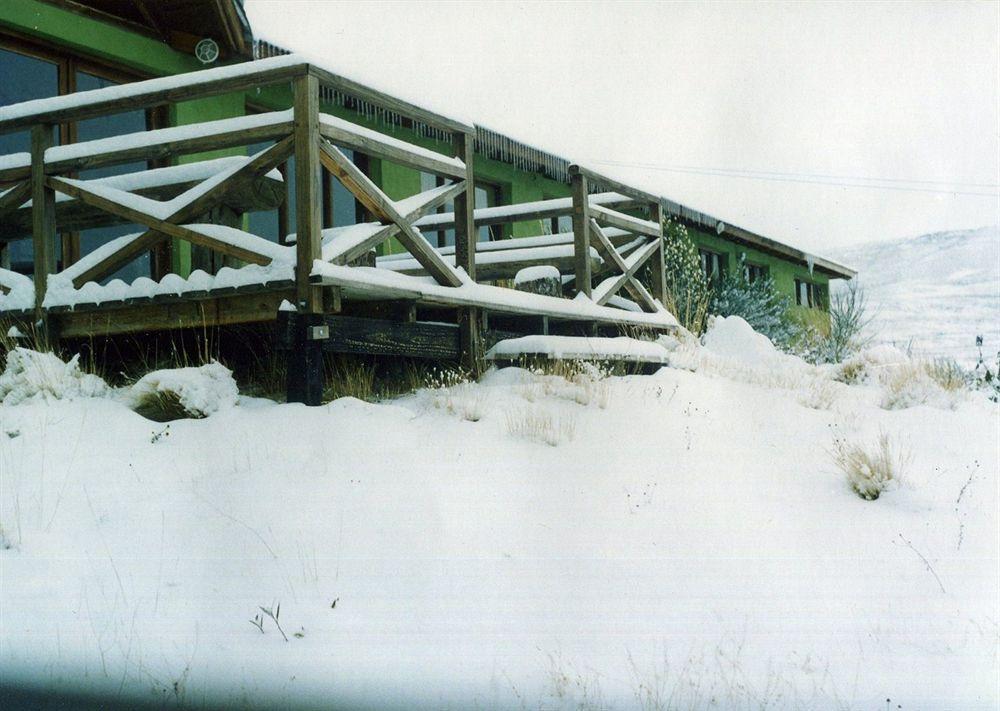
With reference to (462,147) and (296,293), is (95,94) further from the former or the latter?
(462,147)

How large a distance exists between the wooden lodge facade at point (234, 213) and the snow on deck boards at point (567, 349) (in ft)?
0.62

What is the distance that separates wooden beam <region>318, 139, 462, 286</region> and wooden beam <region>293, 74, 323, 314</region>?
15cm

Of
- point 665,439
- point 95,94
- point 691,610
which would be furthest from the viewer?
point 95,94

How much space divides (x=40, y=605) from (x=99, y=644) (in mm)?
357

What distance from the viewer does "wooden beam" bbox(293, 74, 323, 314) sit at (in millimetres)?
5145

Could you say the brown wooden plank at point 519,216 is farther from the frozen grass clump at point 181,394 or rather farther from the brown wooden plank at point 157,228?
the frozen grass clump at point 181,394

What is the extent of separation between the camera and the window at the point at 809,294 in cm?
2572

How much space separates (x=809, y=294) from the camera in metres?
26.9

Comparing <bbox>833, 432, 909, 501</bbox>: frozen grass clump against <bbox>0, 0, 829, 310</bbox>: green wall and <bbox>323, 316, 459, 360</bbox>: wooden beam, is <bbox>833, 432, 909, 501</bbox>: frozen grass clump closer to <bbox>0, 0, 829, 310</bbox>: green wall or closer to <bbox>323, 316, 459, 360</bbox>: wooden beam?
<bbox>323, 316, 459, 360</bbox>: wooden beam

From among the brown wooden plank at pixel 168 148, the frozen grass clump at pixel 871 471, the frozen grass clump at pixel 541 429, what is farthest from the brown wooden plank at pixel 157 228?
the frozen grass clump at pixel 871 471

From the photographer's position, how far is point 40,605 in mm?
3164

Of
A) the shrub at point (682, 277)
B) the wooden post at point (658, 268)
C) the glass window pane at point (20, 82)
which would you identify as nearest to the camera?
the glass window pane at point (20, 82)

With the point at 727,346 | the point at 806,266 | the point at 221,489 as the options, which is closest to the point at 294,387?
the point at 221,489

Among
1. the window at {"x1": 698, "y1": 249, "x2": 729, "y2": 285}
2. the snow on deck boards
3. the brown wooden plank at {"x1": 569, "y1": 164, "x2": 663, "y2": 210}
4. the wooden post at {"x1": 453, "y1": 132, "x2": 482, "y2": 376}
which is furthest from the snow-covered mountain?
the wooden post at {"x1": 453, "y1": 132, "x2": 482, "y2": 376}
